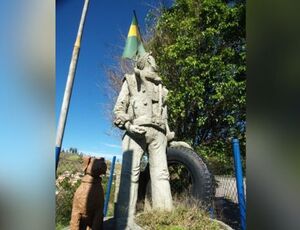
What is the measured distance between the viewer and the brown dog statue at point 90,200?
215cm

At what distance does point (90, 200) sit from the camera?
7.07ft

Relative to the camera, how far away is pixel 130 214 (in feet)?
8.32

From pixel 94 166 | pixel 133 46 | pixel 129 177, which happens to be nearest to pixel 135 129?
pixel 129 177

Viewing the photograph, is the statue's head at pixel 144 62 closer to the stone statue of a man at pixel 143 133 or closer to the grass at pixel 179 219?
the stone statue of a man at pixel 143 133

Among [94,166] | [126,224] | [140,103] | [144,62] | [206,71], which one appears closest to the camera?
[94,166]

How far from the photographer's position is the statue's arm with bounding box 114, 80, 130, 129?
2619 millimetres

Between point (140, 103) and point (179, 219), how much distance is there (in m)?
0.85

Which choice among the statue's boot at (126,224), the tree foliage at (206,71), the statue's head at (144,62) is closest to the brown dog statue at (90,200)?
the statue's boot at (126,224)

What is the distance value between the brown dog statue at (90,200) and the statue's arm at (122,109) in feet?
1.56

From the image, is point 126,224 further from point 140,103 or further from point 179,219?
point 140,103

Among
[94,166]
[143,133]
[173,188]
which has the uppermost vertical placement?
[143,133]
